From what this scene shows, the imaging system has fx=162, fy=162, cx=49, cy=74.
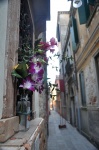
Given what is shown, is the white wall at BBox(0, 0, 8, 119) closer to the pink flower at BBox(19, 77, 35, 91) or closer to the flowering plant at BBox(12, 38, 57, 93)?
the flowering plant at BBox(12, 38, 57, 93)

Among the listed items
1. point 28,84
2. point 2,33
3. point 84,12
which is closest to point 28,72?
point 28,84

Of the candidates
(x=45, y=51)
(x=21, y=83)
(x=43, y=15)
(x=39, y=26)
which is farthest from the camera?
(x=39, y=26)

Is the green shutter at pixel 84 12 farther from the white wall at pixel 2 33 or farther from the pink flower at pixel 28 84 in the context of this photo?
the pink flower at pixel 28 84

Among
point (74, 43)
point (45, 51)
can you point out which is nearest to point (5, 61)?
point (45, 51)

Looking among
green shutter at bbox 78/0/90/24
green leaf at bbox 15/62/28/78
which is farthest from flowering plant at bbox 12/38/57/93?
green shutter at bbox 78/0/90/24

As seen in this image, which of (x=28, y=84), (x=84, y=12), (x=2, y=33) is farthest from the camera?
(x=84, y=12)

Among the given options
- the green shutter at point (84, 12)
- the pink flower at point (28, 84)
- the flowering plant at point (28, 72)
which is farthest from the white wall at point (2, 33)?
the green shutter at point (84, 12)

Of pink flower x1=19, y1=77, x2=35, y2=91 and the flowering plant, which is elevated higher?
the flowering plant

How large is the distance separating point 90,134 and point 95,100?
162 cm

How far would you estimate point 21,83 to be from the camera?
1.46 meters

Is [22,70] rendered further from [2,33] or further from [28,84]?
[2,33]

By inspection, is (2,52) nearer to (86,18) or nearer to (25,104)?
(25,104)

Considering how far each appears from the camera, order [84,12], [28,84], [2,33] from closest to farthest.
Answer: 1. [2,33]
2. [28,84]
3. [84,12]

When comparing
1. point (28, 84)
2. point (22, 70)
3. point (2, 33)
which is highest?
point (2, 33)
